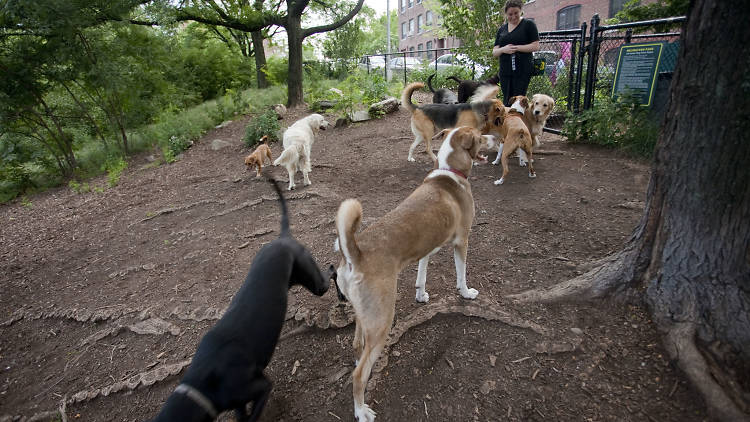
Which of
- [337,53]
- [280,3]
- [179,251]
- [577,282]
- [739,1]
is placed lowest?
[179,251]

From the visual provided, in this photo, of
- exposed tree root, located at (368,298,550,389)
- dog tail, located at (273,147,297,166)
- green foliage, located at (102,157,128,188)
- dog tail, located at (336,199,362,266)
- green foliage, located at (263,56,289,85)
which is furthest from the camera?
green foliage, located at (263,56,289,85)

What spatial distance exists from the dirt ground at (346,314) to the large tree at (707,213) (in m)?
0.15

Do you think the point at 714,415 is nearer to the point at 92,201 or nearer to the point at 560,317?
the point at 560,317

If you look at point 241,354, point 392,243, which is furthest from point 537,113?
point 241,354

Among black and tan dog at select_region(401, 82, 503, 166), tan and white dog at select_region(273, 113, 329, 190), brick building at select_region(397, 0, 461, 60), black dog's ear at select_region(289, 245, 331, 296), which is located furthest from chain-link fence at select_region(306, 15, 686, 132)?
brick building at select_region(397, 0, 461, 60)

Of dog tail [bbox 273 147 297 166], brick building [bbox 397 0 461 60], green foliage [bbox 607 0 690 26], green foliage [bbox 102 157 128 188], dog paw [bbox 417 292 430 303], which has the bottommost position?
dog paw [bbox 417 292 430 303]

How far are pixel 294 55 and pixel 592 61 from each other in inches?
365

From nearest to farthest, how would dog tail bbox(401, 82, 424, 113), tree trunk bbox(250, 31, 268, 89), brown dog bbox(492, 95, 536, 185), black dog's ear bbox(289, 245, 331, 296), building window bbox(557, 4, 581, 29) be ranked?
black dog's ear bbox(289, 245, 331, 296)
brown dog bbox(492, 95, 536, 185)
dog tail bbox(401, 82, 424, 113)
tree trunk bbox(250, 31, 268, 89)
building window bbox(557, 4, 581, 29)

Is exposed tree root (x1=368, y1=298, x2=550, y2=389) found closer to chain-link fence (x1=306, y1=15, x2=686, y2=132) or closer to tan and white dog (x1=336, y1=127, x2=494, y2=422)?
tan and white dog (x1=336, y1=127, x2=494, y2=422)

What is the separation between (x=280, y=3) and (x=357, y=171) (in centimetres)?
1244

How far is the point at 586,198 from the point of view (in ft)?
14.4

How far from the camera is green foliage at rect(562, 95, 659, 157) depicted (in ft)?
17.9

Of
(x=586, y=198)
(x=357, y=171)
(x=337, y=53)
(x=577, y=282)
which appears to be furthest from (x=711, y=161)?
(x=337, y=53)

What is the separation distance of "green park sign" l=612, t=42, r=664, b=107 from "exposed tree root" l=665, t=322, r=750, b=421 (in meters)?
4.92
